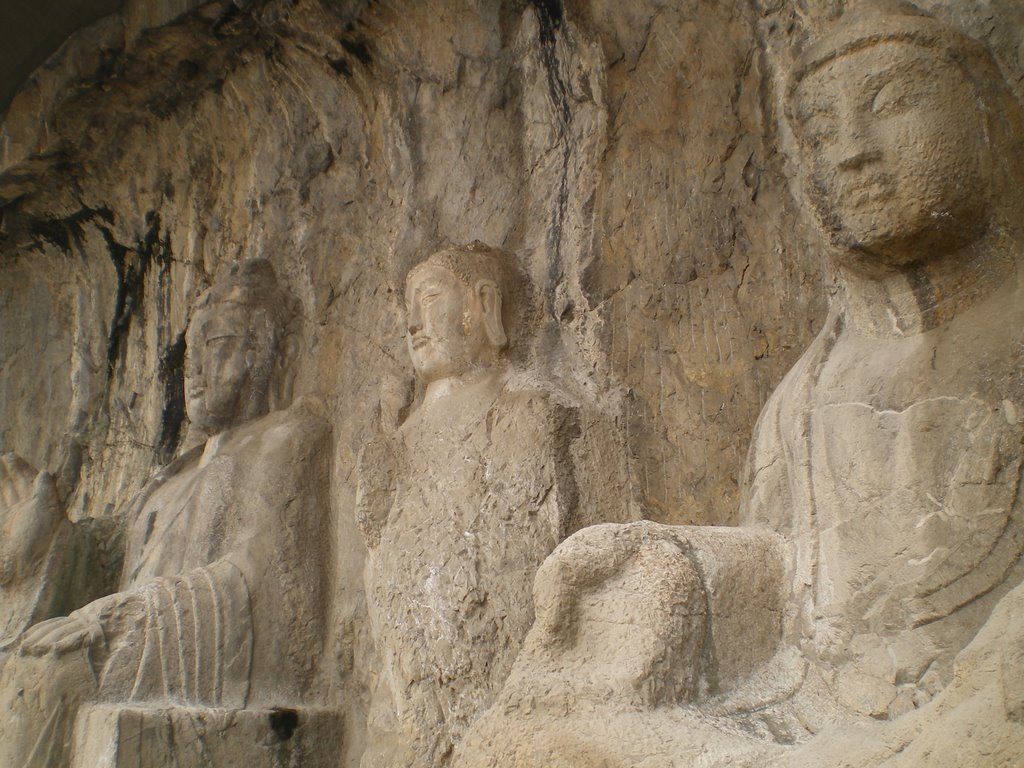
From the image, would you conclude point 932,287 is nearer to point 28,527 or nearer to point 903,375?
point 903,375

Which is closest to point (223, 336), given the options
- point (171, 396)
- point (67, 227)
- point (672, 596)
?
point (171, 396)

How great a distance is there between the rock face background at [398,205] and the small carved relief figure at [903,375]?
1.07 feet

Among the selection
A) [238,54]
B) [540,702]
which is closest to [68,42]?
[238,54]

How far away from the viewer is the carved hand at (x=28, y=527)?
4.20 m

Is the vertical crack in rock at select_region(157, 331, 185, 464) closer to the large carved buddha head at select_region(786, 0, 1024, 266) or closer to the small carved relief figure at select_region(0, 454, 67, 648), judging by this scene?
the small carved relief figure at select_region(0, 454, 67, 648)

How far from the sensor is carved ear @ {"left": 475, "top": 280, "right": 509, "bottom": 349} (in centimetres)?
370

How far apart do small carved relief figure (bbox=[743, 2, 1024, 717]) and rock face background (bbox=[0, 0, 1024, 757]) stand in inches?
12.9

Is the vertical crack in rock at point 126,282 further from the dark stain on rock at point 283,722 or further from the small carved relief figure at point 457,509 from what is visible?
the dark stain on rock at point 283,722

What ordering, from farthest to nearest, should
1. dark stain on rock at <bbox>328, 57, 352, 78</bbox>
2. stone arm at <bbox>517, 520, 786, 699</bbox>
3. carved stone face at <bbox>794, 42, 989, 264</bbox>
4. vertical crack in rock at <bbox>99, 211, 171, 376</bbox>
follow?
vertical crack in rock at <bbox>99, 211, 171, 376</bbox>
dark stain on rock at <bbox>328, 57, 352, 78</bbox>
carved stone face at <bbox>794, 42, 989, 264</bbox>
stone arm at <bbox>517, 520, 786, 699</bbox>

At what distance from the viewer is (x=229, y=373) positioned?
4.47m

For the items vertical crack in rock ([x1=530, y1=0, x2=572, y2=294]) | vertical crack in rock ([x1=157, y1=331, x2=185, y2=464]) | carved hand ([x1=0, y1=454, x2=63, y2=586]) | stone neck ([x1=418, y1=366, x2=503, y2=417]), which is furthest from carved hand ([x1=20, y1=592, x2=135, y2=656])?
vertical crack in rock ([x1=530, y1=0, x2=572, y2=294])

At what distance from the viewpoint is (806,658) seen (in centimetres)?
224

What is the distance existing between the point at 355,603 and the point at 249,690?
44 cm

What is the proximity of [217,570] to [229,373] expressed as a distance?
919mm
